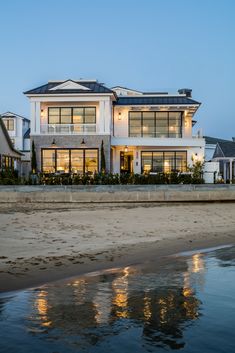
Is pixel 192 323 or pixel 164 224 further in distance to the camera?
pixel 164 224

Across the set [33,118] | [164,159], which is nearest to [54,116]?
[33,118]

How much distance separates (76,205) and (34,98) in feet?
44.3

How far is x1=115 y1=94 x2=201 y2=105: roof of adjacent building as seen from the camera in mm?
35438

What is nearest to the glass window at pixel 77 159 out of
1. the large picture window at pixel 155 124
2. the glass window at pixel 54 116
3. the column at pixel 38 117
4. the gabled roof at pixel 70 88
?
the glass window at pixel 54 116

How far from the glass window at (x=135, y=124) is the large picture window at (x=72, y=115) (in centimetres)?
330

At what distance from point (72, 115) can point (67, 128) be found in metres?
1.15

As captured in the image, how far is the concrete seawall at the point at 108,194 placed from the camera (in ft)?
76.8

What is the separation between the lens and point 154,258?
10586 mm

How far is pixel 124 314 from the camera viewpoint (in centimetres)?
621

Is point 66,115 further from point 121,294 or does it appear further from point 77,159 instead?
point 121,294

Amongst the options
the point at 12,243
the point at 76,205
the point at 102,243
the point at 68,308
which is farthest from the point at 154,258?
the point at 76,205

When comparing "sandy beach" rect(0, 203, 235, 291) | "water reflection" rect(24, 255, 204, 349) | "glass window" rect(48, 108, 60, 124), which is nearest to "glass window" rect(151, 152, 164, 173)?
"glass window" rect(48, 108, 60, 124)

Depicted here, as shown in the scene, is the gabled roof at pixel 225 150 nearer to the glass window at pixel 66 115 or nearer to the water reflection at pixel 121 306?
the glass window at pixel 66 115

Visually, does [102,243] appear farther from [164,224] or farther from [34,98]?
[34,98]
